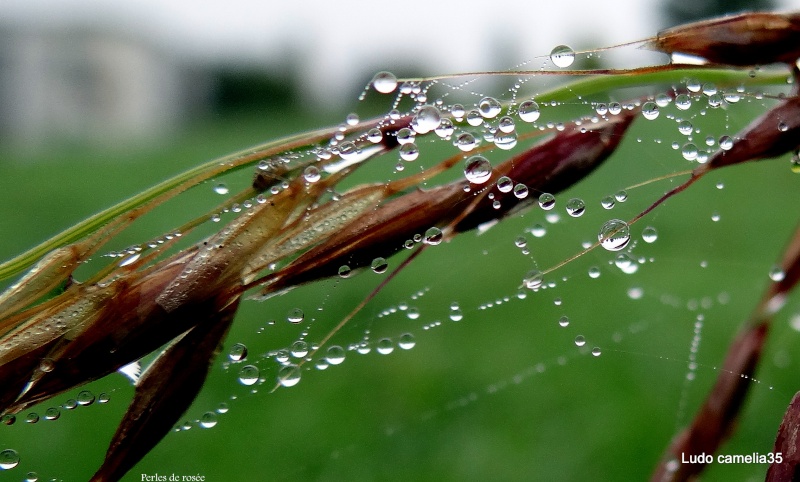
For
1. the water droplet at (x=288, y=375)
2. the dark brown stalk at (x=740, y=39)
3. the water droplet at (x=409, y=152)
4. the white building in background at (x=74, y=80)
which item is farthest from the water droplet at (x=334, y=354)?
the white building in background at (x=74, y=80)

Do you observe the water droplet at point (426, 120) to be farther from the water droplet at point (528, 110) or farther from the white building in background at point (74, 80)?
the white building in background at point (74, 80)

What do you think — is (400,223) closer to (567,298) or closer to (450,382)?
(450,382)

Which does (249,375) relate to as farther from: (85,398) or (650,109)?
(650,109)

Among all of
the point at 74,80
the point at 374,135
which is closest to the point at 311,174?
the point at 374,135

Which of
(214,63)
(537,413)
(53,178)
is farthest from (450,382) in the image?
(214,63)

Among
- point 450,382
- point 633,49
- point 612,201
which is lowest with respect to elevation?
point 450,382

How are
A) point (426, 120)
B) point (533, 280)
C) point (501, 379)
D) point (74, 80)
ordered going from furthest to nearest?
1. point (74, 80)
2. point (501, 379)
3. point (533, 280)
4. point (426, 120)
